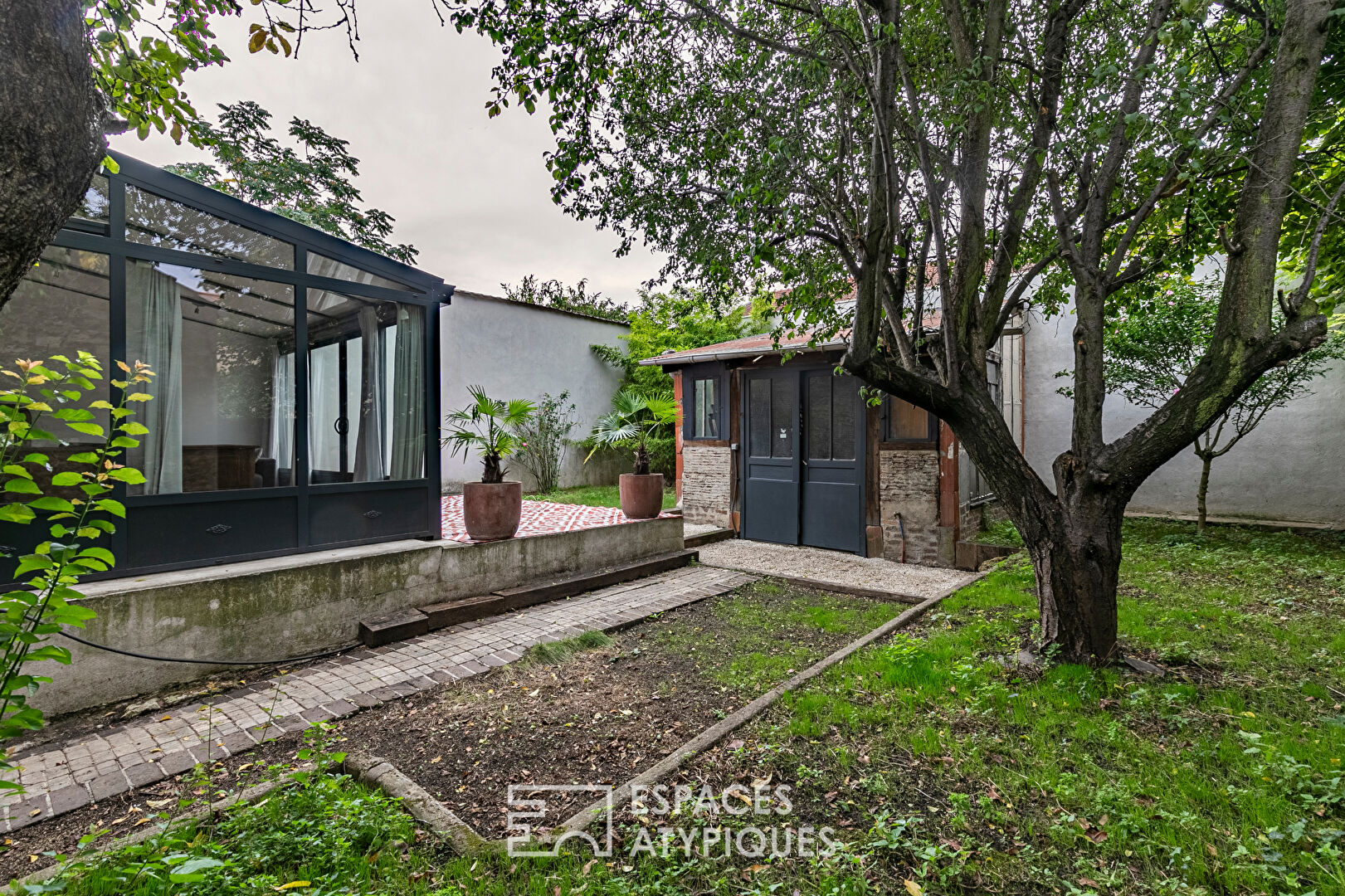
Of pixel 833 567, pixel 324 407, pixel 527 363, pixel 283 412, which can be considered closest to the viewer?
pixel 283 412

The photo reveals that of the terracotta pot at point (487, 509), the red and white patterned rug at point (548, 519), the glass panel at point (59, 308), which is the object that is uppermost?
the glass panel at point (59, 308)

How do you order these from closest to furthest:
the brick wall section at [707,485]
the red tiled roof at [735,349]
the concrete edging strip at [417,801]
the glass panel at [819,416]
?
the concrete edging strip at [417,801]
the glass panel at [819,416]
the red tiled roof at [735,349]
the brick wall section at [707,485]

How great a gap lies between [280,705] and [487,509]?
2.33 m

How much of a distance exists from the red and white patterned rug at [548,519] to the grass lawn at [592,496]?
0.99 metres

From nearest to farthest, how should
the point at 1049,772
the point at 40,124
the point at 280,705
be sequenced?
1. the point at 40,124
2. the point at 1049,772
3. the point at 280,705

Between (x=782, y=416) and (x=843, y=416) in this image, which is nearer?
(x=843, y=416)

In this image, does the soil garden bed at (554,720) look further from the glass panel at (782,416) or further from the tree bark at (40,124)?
the glass panel at (782,416)

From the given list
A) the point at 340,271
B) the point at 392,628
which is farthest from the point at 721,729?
the point at 340,271

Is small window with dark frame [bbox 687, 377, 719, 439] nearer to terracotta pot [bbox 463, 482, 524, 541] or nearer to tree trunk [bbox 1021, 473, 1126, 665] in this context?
terracotta pot [bbox 463, 482, 524, 541]

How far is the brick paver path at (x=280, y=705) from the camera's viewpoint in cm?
281

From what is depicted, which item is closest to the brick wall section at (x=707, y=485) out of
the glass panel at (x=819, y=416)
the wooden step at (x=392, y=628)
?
the glass panel at (x=819, y=416)

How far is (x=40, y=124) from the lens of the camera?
3.65 ft

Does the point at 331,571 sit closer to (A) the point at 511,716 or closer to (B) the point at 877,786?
(A) the point at 511,716

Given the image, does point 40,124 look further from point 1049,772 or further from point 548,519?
point 548,519
